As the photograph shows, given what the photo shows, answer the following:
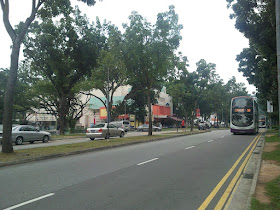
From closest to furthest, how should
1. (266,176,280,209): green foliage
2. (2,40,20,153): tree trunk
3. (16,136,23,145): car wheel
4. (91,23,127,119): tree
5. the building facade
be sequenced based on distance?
1. (266,176,280,209): green foliage
2. (2,40,20,153): tree trunk
3. (16,136,23,145): car wheel
4. (91,23,127,119): tree
5. the building facade

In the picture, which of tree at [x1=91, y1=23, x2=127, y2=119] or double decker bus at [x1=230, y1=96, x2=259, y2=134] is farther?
tree at [x1=91, y1=23, x2=127, y2=119]

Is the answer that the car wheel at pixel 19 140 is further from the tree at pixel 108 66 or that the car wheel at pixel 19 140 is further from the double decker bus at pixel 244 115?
the double decker bus at pixel 244 115

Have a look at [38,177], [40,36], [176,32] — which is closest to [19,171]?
[38,177]

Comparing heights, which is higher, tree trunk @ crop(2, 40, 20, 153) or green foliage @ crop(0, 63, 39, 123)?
green foliage @ crop(0, 63, 39, 123)

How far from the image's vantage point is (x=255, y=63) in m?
30.0

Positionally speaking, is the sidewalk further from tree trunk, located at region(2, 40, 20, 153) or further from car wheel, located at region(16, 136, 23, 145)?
car wheel, located at region(16, 136, 23, 145)

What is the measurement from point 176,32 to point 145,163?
18732 millimetres

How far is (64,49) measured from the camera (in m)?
31.5

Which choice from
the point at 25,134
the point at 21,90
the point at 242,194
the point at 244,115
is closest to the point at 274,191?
the point at 242,194

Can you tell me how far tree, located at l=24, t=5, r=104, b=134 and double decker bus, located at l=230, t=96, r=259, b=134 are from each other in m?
18.3

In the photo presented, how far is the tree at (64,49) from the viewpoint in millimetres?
29438

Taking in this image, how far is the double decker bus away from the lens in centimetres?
2922

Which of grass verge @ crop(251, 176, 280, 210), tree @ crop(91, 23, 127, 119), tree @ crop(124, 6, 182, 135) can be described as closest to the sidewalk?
grass verge @ crop(251, 176, 280, 210)

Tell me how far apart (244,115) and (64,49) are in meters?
22.3
